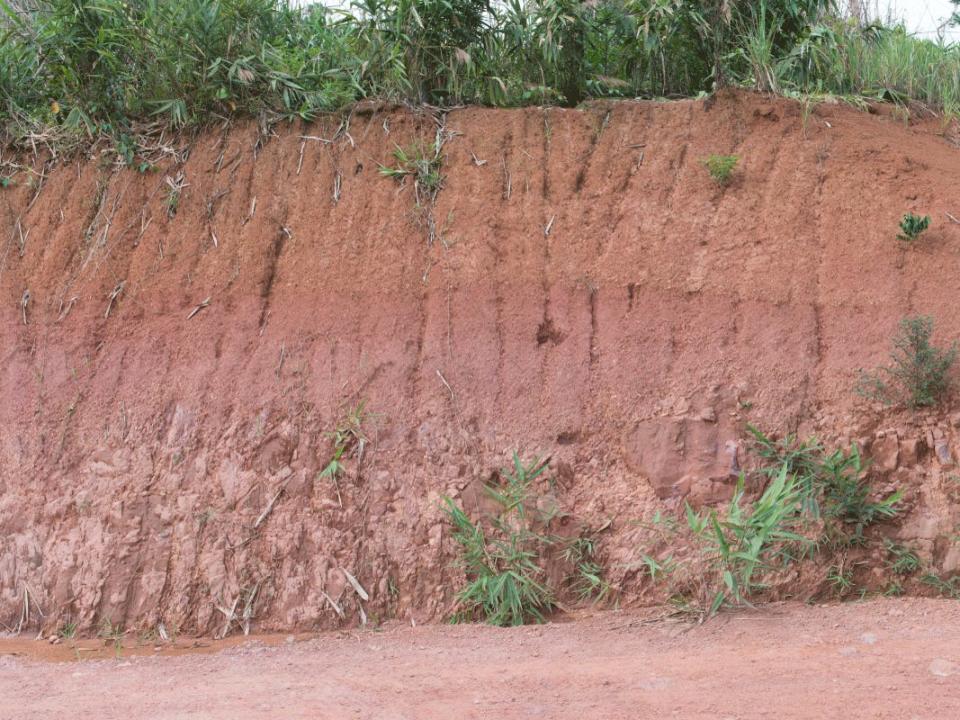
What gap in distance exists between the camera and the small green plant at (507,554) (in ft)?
16.6

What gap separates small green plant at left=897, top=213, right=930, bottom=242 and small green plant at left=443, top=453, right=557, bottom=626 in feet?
8.16

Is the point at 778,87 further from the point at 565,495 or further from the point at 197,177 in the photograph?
the point at 197,177

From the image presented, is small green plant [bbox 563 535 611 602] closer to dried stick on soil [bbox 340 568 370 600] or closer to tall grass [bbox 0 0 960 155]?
dried stick on soil [bbox 340 568 370 600]

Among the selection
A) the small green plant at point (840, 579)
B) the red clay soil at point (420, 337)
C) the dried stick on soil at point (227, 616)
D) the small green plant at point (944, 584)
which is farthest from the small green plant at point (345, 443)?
the small green plant at point (944, 584)

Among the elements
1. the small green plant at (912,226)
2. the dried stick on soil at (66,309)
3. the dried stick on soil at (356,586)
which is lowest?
the dried stick on soil at (356,586)

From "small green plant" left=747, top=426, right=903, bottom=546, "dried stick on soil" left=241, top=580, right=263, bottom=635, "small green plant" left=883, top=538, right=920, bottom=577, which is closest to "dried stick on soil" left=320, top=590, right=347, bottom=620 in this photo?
"dried stick on soil" left=241, top=580, right=263, bottom=635

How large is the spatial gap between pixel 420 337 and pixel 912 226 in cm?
287

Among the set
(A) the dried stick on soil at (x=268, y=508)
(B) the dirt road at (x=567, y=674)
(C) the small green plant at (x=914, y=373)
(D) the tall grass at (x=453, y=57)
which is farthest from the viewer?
(D) the tall grass at (x=453, y=57)

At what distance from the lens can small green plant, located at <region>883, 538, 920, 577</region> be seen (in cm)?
492

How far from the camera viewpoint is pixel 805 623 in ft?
14.7

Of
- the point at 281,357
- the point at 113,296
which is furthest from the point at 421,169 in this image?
the point at 113,296

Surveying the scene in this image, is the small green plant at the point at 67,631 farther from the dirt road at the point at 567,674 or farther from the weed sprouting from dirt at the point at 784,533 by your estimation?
the weed sprouting from dirt at the point at 784,533

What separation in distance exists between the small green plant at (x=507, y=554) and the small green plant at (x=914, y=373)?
1.79 meters

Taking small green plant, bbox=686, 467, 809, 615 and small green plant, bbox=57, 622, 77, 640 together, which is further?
small green plant, bbox=57, 622, 77, 640
